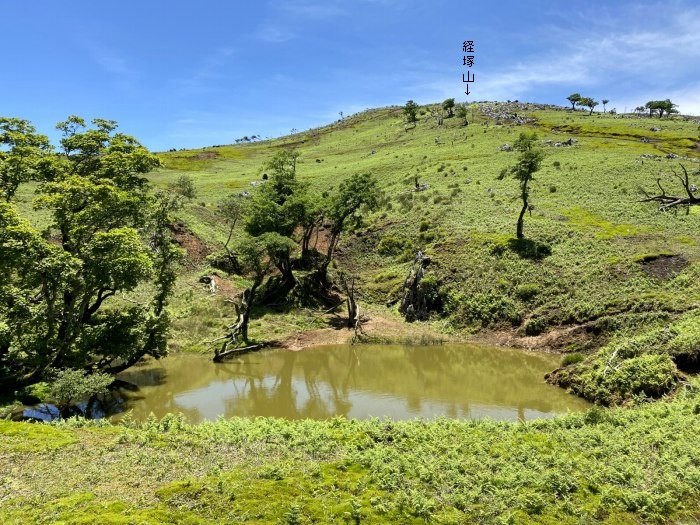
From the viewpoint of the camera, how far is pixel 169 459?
41.0 feet

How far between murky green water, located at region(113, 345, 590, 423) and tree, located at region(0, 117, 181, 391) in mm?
3121

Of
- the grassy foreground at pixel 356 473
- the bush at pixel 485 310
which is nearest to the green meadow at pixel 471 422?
the grassy foreground at pixel 356 473

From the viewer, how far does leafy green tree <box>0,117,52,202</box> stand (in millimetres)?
21766

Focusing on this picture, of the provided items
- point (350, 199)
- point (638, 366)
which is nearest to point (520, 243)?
point (350, 199)

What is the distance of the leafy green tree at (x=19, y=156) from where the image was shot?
857 inches

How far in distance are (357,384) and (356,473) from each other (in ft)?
46.0

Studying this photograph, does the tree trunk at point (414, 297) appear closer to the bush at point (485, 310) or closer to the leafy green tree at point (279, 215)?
the bush at point (485, 310)

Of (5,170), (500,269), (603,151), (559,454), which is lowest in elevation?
(559,454)

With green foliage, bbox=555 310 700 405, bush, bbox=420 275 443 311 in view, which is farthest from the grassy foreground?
bush, bbox=420 275 443 311

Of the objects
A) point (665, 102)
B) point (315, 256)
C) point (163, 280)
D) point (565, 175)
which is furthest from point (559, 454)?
point (665, 102)

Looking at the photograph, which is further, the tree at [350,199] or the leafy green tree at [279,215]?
the tree at [350,199]

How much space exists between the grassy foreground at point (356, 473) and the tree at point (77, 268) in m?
5.99

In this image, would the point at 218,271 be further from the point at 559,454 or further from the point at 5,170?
the point at 559,454

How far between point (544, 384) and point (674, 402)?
7.65 metres
